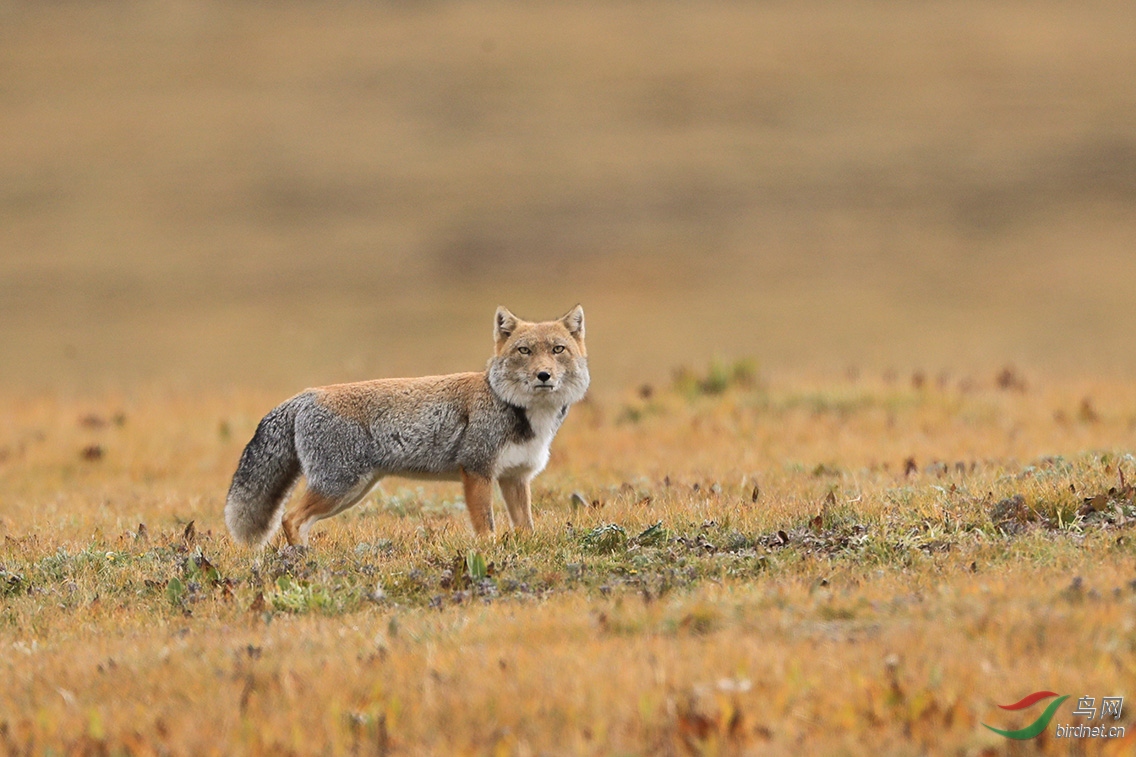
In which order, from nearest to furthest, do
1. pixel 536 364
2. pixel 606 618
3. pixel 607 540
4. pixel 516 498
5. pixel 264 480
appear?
pixel 606 618 → pixel 607 540 → pixel 536 364 → pixel 264 480 → pixel 516 498

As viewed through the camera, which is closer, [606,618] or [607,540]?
[606,618]

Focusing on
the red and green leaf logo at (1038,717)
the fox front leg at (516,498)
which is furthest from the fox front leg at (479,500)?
the red and green leaf logo at (1038,717)

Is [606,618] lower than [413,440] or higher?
lower

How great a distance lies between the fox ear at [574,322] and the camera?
1127 cm

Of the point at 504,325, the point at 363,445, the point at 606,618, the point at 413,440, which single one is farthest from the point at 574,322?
the point at 606,618

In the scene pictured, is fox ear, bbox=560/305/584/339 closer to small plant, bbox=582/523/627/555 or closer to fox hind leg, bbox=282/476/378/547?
fox hind leg, bbox=282/476/378/547

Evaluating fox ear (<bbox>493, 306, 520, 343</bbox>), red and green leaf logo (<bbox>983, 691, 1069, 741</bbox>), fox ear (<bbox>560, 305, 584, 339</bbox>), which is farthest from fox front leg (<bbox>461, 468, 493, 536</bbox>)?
red and green leaf logo (<bbox>983, 691, 1069, 741</bbox>)

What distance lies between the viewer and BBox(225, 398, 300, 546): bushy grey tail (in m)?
10.6

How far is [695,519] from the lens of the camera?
9.77 m

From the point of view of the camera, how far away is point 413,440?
10.7 m

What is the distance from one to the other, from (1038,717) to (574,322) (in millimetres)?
6613

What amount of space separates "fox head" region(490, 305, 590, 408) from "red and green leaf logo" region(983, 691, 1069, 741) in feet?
18.2

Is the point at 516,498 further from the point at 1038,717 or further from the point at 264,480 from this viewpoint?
the point at 1038,717

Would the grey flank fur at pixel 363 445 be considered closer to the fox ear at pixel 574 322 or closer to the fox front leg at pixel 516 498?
the fox front leg at pixel 516 498
